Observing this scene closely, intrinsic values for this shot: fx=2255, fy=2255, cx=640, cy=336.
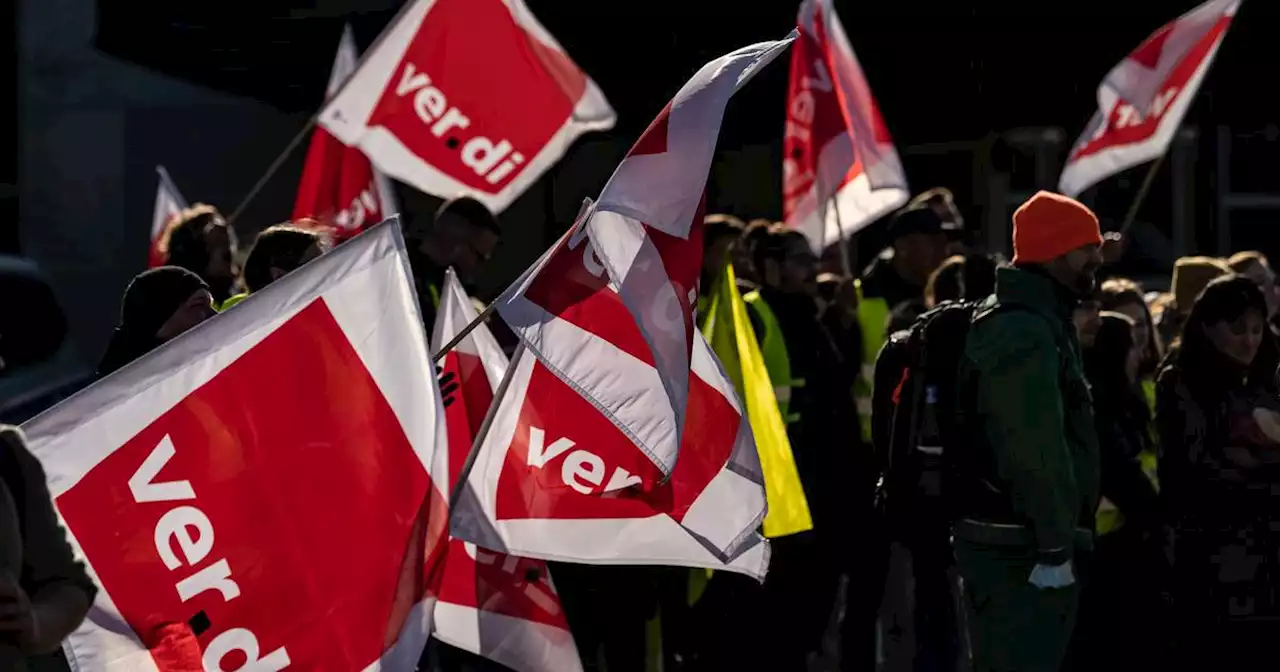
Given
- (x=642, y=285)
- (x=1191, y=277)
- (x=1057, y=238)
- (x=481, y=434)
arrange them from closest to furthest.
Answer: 1. (x=642, y=285)
2. (x=481, y=434)
3. (x=1057, y=238)
4. (x=1191, y=277)

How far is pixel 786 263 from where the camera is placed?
355 inches

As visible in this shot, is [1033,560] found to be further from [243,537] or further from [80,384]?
[80,384]

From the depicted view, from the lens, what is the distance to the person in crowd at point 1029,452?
6461 millimetres

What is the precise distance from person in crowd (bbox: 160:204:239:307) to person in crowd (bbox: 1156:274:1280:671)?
3.29 metres

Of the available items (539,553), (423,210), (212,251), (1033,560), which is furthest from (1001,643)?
(423,210)

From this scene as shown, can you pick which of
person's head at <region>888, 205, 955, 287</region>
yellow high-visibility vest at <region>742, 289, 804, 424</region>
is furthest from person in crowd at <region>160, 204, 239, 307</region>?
person's head at <region>888, 205, 955, 287</region>

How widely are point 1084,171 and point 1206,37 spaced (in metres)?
0.92

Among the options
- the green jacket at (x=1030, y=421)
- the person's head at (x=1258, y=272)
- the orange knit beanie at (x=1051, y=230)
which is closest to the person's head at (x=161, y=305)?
the green jacket at (x=1030, y=421)

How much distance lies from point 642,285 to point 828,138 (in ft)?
18.5

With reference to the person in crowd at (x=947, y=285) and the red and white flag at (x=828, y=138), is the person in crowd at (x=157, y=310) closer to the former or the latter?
the person in crowd at (x=947, y=285)

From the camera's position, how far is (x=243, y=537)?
191 inches

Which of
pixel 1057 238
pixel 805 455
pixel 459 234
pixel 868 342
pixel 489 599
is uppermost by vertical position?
pixel 1057 238

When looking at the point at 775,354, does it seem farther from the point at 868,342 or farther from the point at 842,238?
the point at 842,238

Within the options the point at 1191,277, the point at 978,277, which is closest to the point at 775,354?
the point at 978,277
